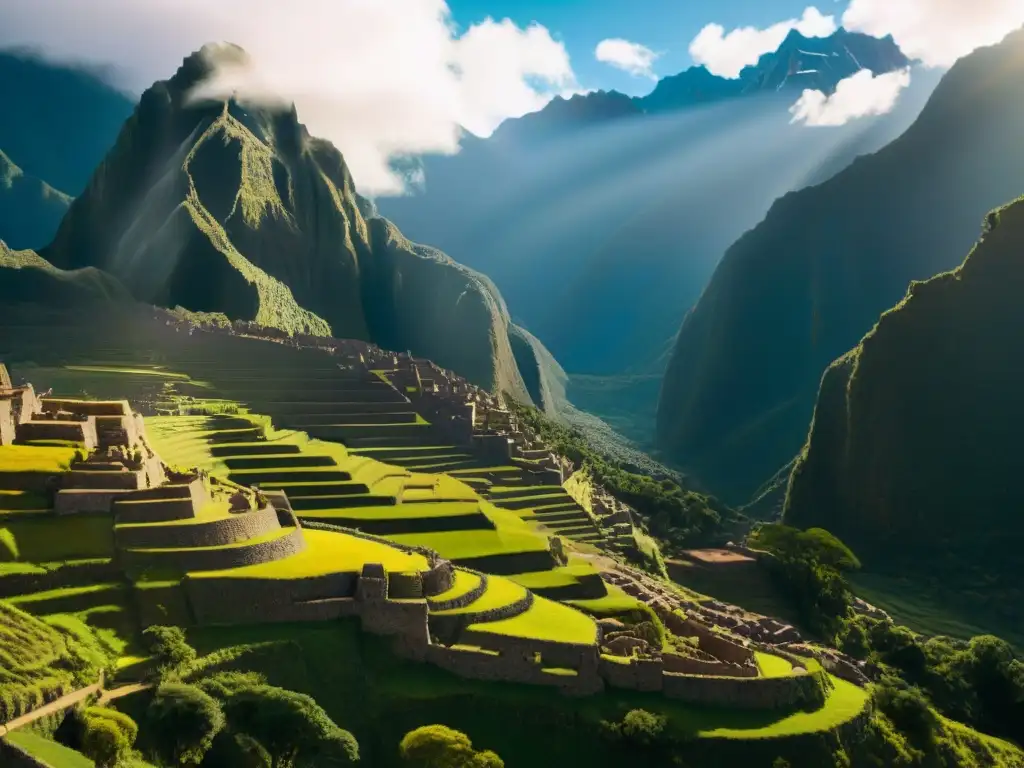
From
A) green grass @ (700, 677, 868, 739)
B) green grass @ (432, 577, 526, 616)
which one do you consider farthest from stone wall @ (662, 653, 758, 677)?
green grass @ (432, 577, 526, 616)

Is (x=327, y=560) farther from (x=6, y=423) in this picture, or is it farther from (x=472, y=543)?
(x=6, y=423)

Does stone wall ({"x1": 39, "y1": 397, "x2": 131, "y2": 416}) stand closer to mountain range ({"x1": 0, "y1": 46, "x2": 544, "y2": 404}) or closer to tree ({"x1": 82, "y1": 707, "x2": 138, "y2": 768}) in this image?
tree ({"x1": 82, "y1": 707, "x2": 138, "y2": 768})

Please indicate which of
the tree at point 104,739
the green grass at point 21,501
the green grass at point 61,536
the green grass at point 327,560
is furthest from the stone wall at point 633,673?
the green grass at point 21,501

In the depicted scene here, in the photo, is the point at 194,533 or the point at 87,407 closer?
the point at 194,533

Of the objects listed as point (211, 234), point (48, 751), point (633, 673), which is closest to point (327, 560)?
point (633, 673)

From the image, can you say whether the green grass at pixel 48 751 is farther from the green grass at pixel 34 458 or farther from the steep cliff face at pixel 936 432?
the steep cliff face at pixel 936 432
